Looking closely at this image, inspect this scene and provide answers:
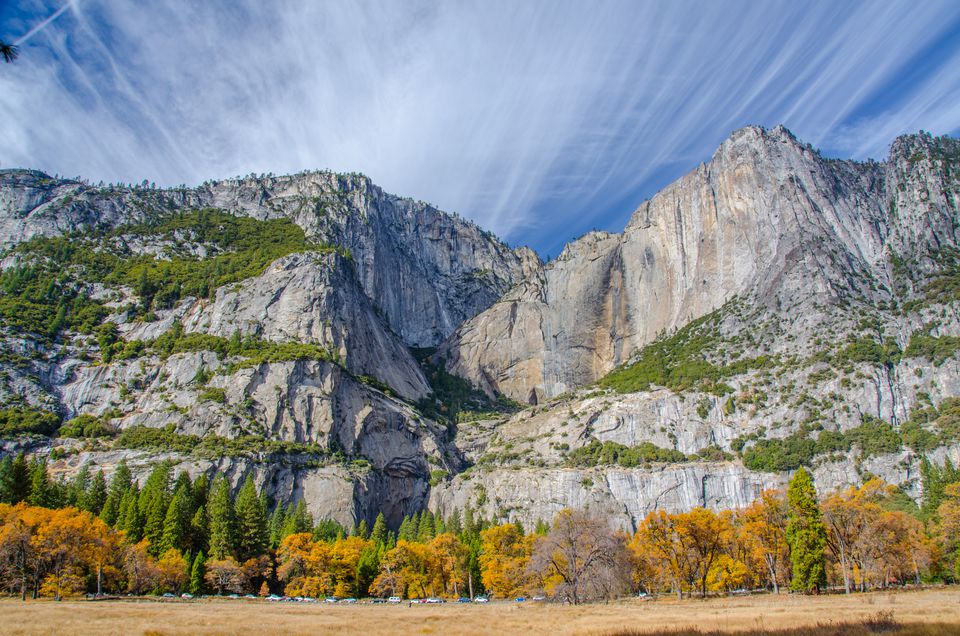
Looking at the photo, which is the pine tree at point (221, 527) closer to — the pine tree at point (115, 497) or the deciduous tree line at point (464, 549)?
the deciduous tree line at point (464, 549)

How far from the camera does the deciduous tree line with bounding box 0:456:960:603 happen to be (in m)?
56.5

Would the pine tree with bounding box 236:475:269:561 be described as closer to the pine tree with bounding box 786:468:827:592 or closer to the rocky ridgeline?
the rocky ridgeline

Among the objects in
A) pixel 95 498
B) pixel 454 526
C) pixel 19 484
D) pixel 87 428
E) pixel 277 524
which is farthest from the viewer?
pixel 87 428

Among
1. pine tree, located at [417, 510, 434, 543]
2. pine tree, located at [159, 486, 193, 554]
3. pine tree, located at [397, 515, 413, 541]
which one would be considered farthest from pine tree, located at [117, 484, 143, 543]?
pine tree, located at [417, 510, 434, 543]

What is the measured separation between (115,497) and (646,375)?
4538 inches

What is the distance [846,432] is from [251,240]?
15789 centimetres

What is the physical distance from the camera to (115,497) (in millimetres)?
83312

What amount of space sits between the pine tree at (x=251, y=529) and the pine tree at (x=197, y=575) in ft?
26.2

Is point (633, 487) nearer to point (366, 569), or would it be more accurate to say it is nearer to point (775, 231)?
point (366, 569)

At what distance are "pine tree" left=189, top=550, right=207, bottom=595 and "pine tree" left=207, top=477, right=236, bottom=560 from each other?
15.2 ft

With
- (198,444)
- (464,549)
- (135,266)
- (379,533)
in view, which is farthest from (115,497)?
(135,266)

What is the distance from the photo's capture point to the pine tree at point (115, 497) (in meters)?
78.8

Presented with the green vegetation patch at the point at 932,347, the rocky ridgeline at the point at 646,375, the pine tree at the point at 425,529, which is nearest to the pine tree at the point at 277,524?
the rocky ridgeline at the point at 646,375

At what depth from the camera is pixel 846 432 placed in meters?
114
